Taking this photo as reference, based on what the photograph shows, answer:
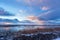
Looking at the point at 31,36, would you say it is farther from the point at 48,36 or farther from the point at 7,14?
the point at 7,14

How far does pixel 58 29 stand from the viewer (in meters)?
1.45

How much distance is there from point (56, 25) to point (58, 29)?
0.05m

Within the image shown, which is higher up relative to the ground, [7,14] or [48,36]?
[7,14]

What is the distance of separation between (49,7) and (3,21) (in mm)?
539

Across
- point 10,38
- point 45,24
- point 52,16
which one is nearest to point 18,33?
point 10,38

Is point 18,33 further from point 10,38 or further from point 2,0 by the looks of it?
point 2,0

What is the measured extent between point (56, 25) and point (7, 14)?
1.83 ft

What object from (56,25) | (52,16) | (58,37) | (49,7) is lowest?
(58,37)

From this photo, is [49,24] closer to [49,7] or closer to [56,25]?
[56,25]

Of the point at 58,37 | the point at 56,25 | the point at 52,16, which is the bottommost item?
the point at 58,37

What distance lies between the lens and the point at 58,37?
144 centimetres

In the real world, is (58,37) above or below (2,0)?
below

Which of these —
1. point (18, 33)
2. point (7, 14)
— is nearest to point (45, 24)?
point (18, 33)


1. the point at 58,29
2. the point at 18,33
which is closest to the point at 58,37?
the point at 58,29
